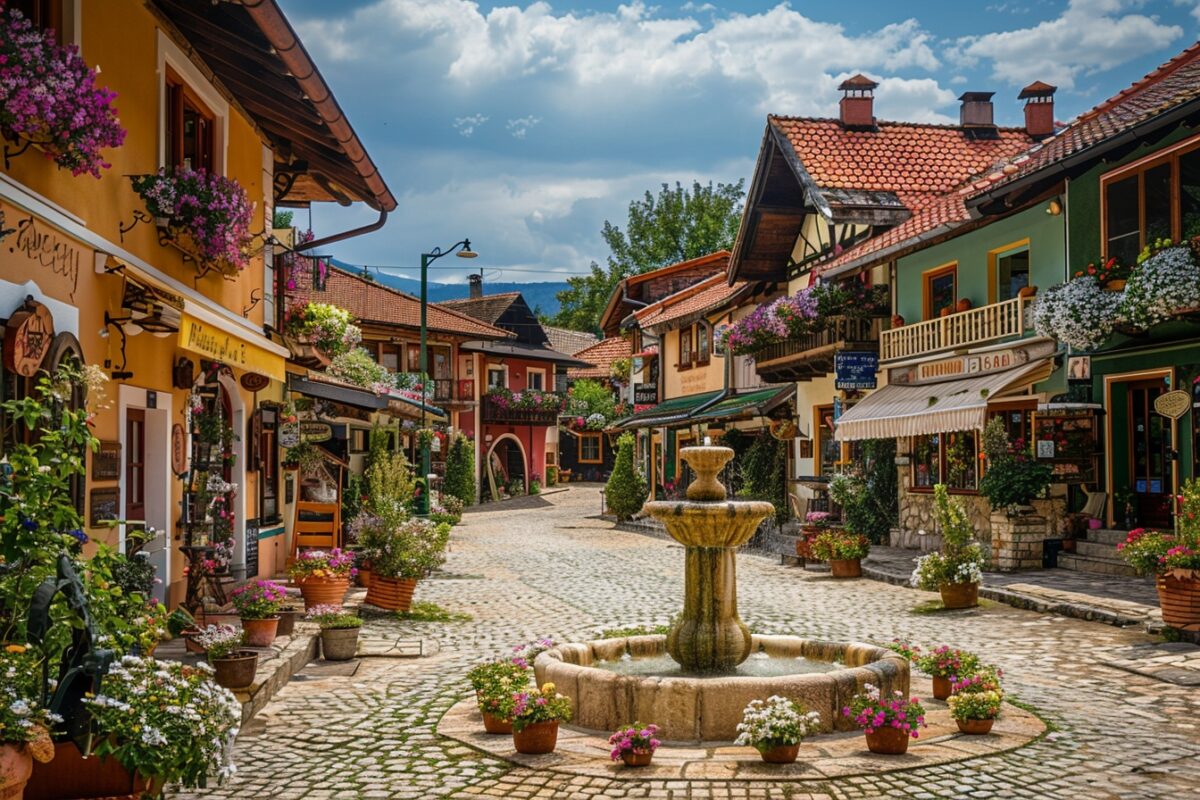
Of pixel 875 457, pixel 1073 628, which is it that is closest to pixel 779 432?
pixel 875 457

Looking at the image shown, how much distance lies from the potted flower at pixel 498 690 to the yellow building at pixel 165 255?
2644mm

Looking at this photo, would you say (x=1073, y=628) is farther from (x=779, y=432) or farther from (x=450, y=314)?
(x=450, y=314)

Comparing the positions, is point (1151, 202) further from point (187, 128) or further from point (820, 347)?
point (187, 128)

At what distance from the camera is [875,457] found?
2239cm

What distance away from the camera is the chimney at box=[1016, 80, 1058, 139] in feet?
84.3

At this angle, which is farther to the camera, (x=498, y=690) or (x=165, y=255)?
(x=165, y=255)

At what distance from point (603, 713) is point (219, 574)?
4327 mm

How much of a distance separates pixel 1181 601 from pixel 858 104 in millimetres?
17355

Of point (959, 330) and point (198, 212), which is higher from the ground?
point (198, 212)

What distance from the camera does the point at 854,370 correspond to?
72.7ft

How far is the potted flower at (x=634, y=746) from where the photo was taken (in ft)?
21.7

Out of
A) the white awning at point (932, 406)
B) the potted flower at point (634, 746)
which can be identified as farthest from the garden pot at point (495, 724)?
the white awning at point (932, 406)

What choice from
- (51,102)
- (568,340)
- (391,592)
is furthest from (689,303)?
(568,340)

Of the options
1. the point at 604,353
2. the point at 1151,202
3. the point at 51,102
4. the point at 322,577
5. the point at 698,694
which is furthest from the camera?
the point at 604,353
